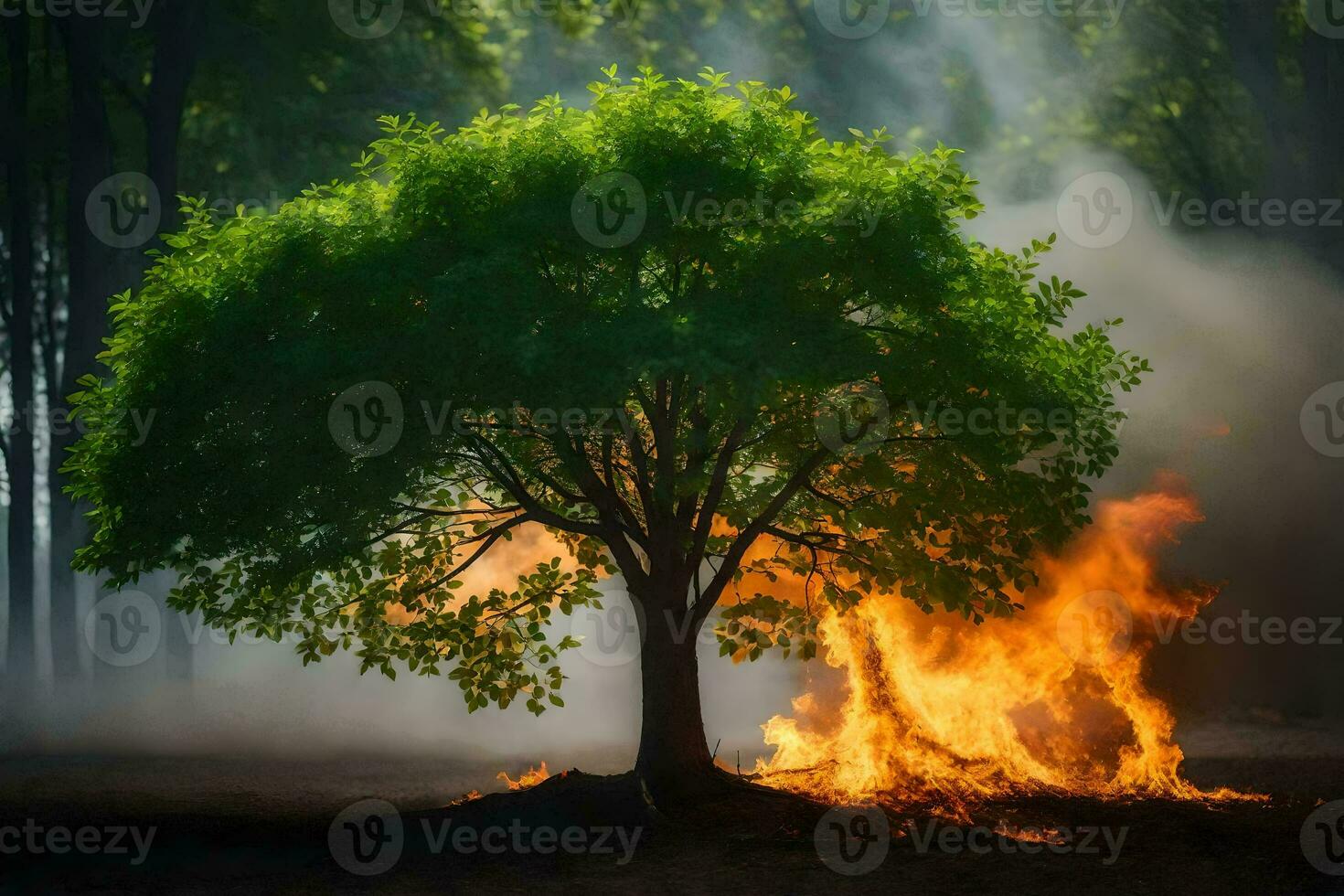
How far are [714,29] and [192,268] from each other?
24.9m

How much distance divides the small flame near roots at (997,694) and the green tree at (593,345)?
8.67ft

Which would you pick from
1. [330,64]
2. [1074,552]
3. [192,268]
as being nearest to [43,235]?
[330,64]

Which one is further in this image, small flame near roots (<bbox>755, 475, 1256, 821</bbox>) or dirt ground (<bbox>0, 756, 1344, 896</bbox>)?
small flame near roots (<bbox>755, 475, 1256, 821</bbox>)

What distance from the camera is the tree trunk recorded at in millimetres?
18969

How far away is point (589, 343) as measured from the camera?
1589cm

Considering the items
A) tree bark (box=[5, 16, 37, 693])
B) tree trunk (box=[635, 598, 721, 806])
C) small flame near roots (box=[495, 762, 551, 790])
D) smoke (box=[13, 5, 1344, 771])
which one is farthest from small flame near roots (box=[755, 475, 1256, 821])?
tree bark (box=[5, 16, 37, 693])

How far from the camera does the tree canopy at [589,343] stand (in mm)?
16094

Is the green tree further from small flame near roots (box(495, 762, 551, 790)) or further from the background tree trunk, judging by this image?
the background tree trunk

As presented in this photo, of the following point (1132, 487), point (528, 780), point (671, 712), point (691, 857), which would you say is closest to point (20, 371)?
point (528, 780)

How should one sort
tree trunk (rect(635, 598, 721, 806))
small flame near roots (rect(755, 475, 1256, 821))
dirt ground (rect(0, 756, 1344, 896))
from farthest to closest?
1. small flame near roots (rect(755, 475, 1256, 821))
2. tree trunk (rect(635, 598, 721, 806))
3. dirt ground (rect(0, 756, 1344, 896))

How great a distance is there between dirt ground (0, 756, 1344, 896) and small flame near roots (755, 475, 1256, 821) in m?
1.29

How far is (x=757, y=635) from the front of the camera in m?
19.1

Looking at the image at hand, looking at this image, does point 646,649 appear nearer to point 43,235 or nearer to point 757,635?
point 757,635

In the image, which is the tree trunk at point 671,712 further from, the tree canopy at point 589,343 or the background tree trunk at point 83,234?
the background tree trunk at point 83,234
